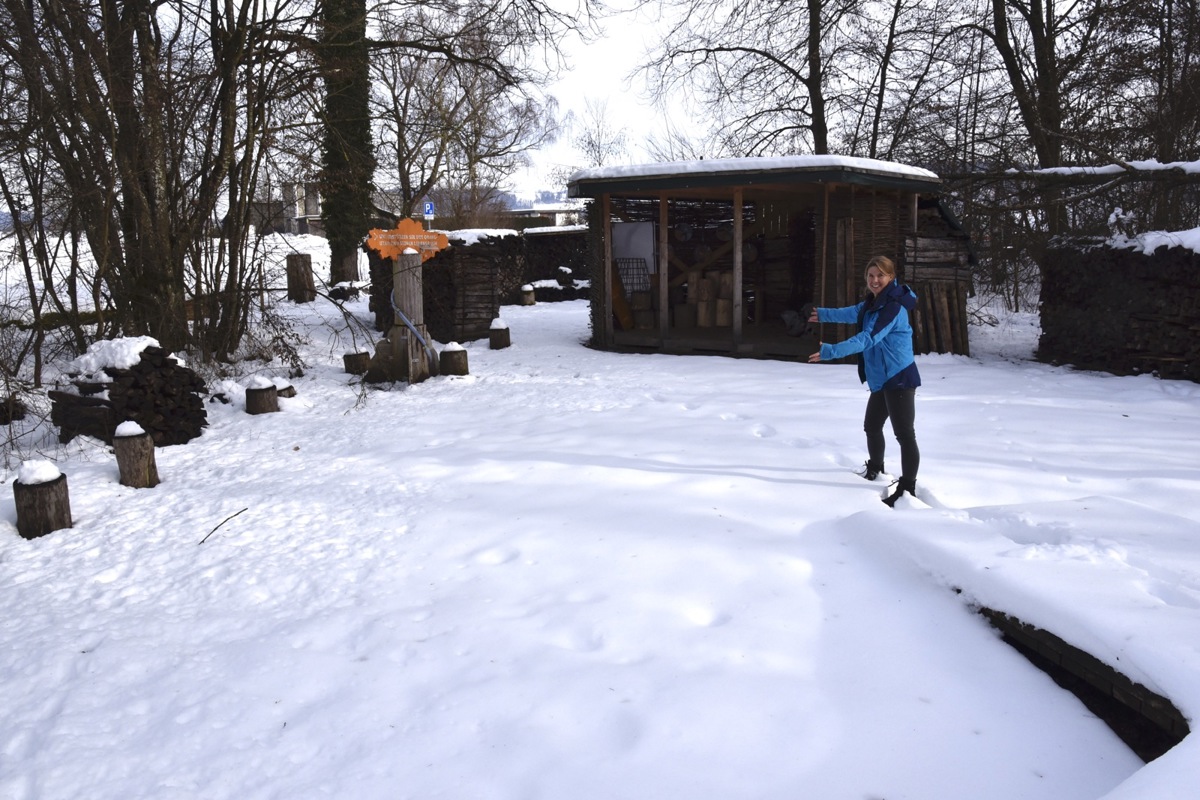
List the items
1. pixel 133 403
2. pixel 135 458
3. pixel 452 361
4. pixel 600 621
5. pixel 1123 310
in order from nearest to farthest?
pixel 600 621
pixel 135 458
pixel 133 403
pixel 1123 310
pixel 452 361

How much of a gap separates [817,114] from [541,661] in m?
19.0

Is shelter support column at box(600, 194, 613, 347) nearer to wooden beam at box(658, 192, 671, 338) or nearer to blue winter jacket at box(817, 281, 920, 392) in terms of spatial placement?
wooden beam at box(658, 192, 671, 338)

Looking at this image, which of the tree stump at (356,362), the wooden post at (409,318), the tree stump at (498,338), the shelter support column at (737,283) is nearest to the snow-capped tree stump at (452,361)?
the wooden post at (409,318)

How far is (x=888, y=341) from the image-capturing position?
506 cm

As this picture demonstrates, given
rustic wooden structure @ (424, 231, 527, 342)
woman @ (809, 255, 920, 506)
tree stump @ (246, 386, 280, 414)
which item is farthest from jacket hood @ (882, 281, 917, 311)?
rustic wooden structure @ (424, 231, 527, 342)

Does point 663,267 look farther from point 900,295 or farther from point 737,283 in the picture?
point 900,295

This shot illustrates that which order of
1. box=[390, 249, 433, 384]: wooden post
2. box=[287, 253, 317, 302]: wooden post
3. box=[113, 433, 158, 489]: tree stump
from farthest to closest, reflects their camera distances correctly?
box=[287, 253, 317, 302]: wooden post
box=[390, 249, 433, 384]: wooden post
box=[113, 433, 158, 489]: tree stump

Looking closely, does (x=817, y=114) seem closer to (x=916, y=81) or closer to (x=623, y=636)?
(x=916, y=81)

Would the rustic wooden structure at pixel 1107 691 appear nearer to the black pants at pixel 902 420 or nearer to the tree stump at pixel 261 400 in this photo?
the black pants at pixel 902 420

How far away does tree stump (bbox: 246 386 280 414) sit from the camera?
27.6ft

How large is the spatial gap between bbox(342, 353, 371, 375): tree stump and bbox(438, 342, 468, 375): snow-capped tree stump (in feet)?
3.56

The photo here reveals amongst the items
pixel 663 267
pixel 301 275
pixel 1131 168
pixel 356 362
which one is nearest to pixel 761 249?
pixel 663 267

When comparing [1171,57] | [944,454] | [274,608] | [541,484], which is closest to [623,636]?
[274,608]

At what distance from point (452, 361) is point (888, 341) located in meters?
6.38
